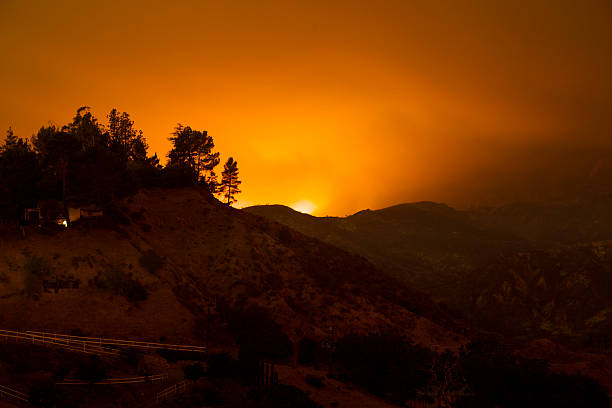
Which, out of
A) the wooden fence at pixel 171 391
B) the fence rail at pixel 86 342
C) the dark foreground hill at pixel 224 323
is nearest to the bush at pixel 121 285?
the dark foreground hill at pixel 224 323

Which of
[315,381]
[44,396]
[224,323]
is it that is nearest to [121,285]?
[224,323]

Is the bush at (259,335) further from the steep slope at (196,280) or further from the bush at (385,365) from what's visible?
the bush at (385,365)

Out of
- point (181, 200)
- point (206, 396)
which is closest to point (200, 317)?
point (206, 396)

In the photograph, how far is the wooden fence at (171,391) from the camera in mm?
29038

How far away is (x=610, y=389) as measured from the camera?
145 feet

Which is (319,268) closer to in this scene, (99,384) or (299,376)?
(299,376)

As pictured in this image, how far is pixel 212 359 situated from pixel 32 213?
1481 inches

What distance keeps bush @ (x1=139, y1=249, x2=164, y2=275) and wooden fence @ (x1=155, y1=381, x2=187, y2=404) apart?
25.7m

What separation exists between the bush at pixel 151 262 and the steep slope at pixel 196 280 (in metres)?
0.29

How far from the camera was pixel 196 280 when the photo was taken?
205ft

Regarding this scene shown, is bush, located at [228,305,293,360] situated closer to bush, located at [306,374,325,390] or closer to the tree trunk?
bush, located at [306,374,325,390]

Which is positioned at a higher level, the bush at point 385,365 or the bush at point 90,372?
the bush at point 90,372

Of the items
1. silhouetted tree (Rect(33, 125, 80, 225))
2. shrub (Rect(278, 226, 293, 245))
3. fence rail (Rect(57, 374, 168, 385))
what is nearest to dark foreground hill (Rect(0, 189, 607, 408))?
fence rail (Rect(57, 374, 168, 385))

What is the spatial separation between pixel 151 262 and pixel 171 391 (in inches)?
1105
